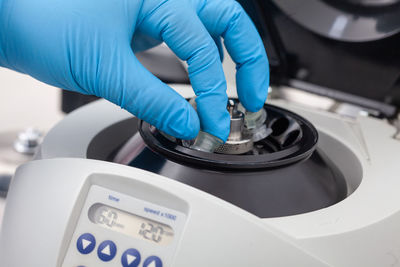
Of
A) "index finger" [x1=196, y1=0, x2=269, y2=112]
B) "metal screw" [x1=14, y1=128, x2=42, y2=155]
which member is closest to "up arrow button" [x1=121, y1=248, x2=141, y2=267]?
"index finger" [x1=196, y1=0, x2=269, y2=112]

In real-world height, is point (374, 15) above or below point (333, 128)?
above

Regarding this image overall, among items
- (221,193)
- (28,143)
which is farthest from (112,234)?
(28,143)

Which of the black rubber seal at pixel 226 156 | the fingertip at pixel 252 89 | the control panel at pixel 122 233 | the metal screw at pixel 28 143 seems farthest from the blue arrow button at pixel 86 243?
the metal screw at pixel 28 143

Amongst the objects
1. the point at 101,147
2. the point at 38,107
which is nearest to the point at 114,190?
the point at 101,147

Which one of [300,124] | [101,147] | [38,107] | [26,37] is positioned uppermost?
[26,37]

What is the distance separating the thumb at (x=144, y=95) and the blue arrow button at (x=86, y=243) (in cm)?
21

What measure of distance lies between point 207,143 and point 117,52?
8.0 inches

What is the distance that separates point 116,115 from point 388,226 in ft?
1.76

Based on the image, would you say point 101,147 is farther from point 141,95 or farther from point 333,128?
point 333,128

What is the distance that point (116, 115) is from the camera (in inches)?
34.4

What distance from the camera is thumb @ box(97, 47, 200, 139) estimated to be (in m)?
0.65

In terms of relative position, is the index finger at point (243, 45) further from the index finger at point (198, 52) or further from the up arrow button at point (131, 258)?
the up arrow button at point (131, 258)

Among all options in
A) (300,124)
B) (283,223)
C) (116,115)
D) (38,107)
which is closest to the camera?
(283,223)

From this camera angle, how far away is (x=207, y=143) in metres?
0.72
